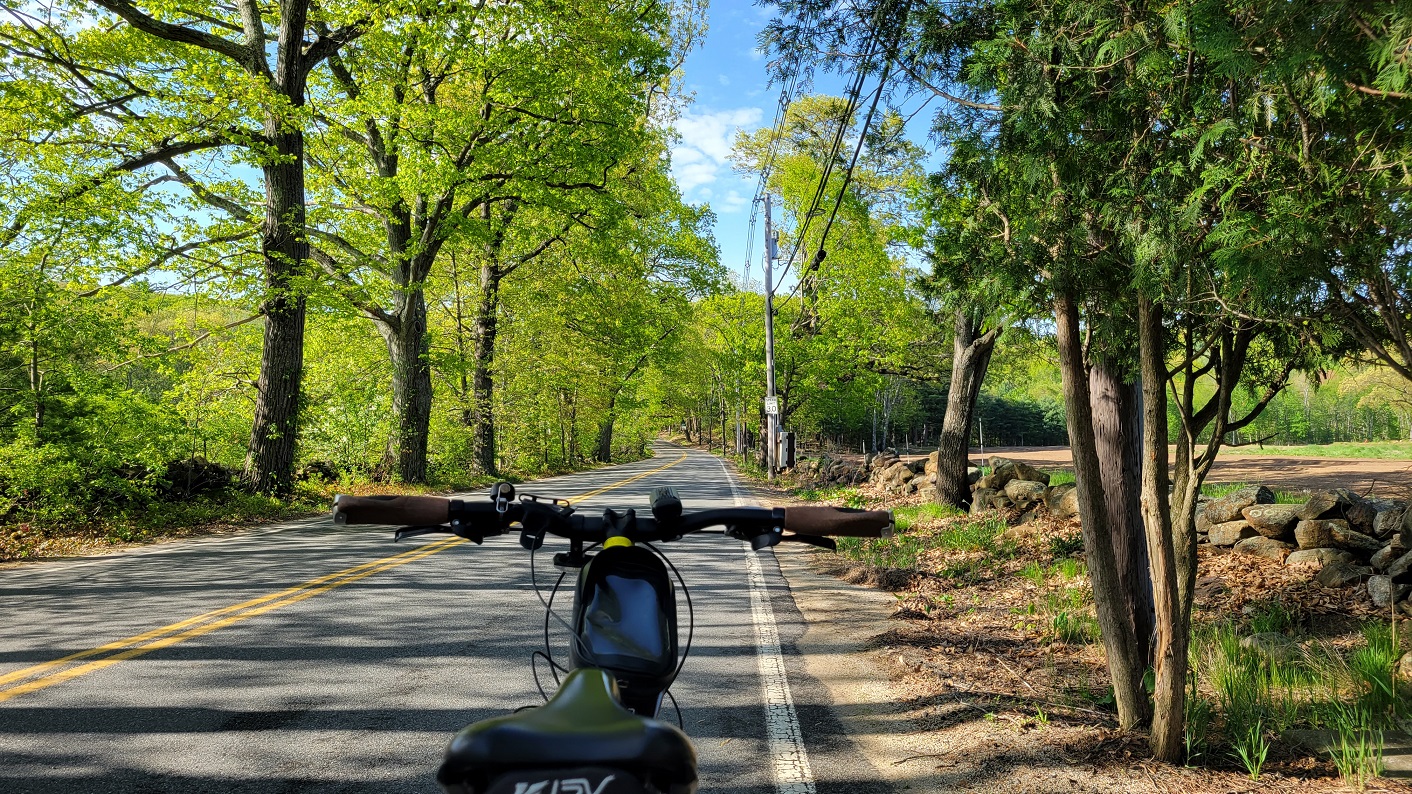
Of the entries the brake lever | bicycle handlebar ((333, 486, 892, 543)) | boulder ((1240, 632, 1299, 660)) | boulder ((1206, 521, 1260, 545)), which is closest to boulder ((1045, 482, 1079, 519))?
boulder ((1206, 521, 1260, 545))

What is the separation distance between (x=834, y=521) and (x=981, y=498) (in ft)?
34.8

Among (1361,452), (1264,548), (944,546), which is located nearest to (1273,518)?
(1264,548)

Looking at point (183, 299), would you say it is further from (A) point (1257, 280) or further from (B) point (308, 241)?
(A) point (1257, 280)

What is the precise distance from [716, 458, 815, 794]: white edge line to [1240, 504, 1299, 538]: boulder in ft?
16.0

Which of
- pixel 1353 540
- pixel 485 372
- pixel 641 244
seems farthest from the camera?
pixel 641 244

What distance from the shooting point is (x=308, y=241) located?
1425 cm

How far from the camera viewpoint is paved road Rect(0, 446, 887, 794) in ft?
11.1

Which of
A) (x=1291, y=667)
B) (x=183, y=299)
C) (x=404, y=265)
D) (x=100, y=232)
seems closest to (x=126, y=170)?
(x=100, y=232)

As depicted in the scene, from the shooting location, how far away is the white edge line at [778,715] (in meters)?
3.52

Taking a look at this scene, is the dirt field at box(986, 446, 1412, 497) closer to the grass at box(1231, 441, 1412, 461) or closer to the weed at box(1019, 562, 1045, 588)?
the grass at box(1231, 441, 1412, 461)

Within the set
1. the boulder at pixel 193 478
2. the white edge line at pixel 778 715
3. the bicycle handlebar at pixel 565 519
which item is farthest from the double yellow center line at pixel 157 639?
the boulder at pixel 193 478

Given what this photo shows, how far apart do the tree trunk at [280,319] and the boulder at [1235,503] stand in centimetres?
1474

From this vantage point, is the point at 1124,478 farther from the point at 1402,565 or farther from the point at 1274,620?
the point at 1402,565

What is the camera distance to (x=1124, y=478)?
19.9ft
